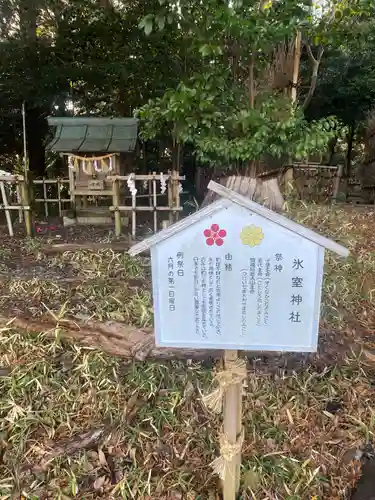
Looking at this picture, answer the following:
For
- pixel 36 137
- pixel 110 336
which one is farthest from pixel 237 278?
pixel 36 137

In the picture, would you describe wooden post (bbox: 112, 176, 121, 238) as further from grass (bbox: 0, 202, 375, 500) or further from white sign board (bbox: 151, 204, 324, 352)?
white sign board (bbox: 151, 204, 324, 352)

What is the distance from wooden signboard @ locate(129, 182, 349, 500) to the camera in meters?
1.97

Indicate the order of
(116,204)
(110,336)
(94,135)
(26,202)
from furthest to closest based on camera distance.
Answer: (94,135) < (116,204) < (26,202) < (110,336)

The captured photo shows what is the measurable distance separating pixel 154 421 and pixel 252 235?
5.97 ft

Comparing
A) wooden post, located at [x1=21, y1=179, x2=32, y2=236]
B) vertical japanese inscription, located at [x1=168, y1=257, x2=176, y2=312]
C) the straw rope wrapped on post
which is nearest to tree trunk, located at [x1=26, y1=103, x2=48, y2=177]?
wooden post, located at [x1=21, y1=179, x2=32, y2=236]

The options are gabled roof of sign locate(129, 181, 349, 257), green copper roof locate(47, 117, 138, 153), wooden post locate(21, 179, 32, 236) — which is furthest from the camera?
green copper roof locate(47, 117, 138, 153)

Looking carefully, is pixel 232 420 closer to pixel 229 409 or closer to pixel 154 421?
pixel 229 409

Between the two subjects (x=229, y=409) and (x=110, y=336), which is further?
(x=110, y=336)

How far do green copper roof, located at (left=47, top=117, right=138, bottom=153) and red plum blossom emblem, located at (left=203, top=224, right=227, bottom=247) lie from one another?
17.3ft

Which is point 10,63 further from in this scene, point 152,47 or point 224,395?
point 224,395

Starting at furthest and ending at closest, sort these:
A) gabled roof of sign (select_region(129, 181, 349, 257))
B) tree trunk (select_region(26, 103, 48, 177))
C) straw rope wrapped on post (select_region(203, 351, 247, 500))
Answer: tree trunk (select_region(26, 103, 48, 177)), straw rope wrapped on post (select_region(203, 351, 247, 500)), gabled roof of sign (select_region(129, 181, 349, 257))

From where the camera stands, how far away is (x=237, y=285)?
6.82 ft

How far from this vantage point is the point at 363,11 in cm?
424

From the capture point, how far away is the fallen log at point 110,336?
333cm
